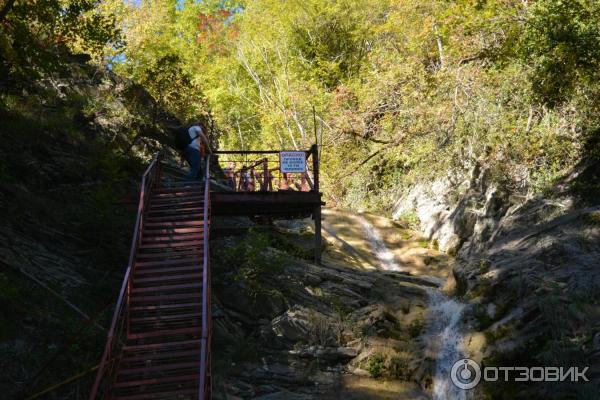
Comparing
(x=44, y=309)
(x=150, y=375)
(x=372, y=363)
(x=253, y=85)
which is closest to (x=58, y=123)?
(x=44, y=309)

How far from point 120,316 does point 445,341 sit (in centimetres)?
692

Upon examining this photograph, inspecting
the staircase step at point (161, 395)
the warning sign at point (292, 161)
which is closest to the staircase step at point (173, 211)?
the warning sign at point (292, 161)

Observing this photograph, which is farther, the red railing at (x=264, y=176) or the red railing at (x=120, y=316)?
the red railing at (x=264, y=176)

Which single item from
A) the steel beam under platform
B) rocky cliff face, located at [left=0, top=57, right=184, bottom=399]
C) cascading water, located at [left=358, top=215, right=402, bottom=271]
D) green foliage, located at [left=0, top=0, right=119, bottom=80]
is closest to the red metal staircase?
rocky cliff face, located at [left=0, top=57, right=184, bottom=399]

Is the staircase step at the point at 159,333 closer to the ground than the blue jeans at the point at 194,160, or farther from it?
closer to the ground

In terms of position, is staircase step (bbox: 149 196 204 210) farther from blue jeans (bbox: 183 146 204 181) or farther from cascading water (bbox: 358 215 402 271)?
cascading water (bbox: 358 215 402 271)

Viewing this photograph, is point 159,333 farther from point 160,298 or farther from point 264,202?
point 264,202

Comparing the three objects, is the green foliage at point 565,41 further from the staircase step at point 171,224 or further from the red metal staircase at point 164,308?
the staircase step at point 171,224

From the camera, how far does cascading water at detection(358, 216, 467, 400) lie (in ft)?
36.1

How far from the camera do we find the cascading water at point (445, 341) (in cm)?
1099

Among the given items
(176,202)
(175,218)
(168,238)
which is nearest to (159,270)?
(168,238)

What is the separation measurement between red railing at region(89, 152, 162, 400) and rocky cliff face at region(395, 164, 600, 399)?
6.62 meters

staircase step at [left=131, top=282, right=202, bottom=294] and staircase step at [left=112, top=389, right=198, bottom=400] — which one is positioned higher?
staircase step at [left=131, top=282, right=202, bottom=294]

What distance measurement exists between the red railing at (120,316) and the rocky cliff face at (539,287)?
6.62 metres
